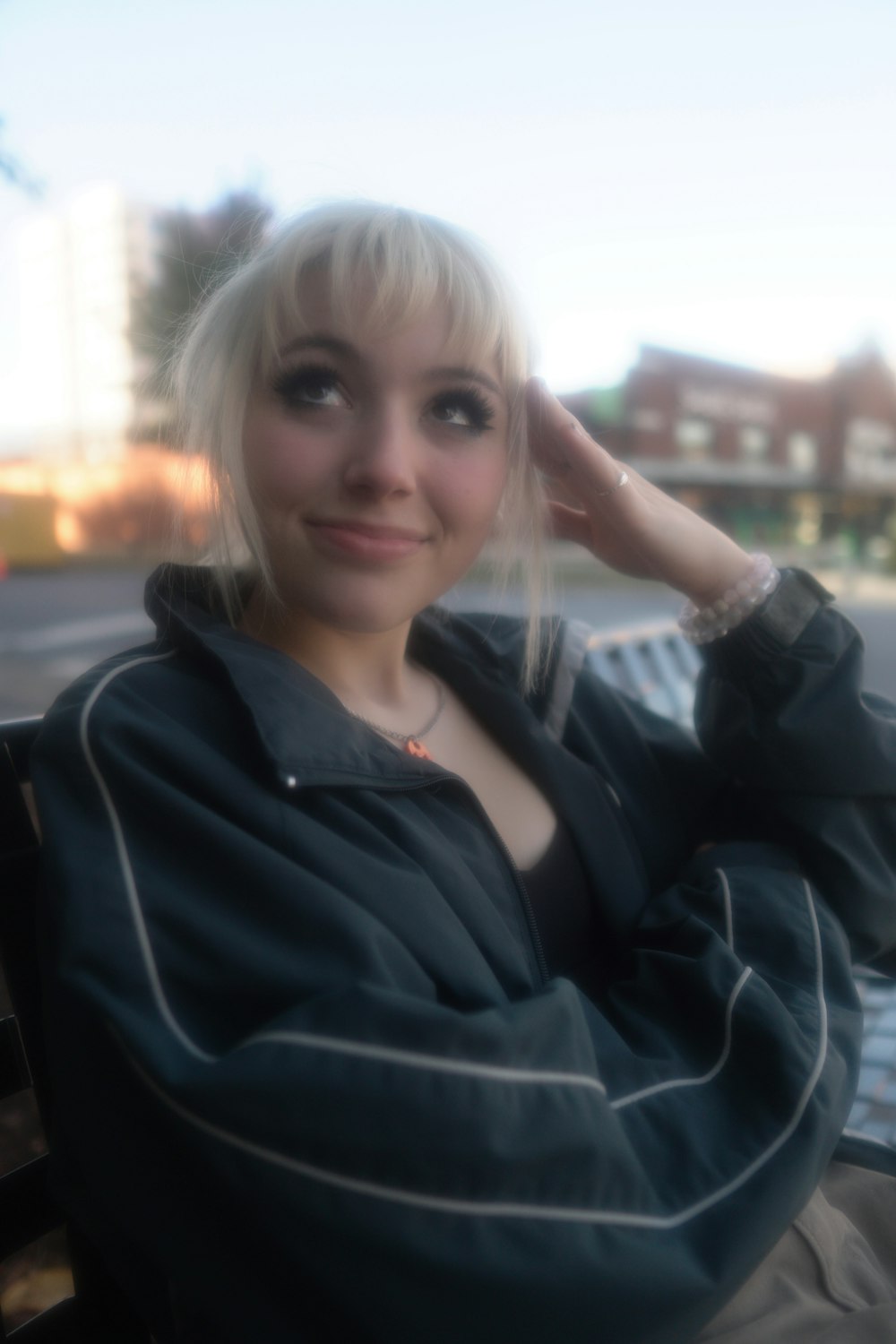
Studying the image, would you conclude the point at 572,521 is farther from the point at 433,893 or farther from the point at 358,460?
the point at 433,893

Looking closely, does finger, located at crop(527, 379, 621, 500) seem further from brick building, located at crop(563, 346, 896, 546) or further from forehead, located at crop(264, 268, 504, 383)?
brick building, located at crop(563, 346, 896, 546)

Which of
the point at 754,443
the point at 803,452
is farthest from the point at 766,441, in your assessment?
the point at 803,452

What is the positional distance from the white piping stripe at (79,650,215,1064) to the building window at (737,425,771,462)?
2947 cm

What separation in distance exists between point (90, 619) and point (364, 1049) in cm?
1227

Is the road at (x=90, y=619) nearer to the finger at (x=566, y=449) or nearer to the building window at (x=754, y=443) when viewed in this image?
the finger at (x=566, y=449)

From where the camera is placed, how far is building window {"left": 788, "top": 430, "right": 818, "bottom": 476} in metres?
30.1

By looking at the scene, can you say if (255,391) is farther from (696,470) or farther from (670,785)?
(696,470)

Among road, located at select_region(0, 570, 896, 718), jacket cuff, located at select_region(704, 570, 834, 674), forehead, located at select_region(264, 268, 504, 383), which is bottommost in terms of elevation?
road, located at select_region(0, 570, 896, 718)

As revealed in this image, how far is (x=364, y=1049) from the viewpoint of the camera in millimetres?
827

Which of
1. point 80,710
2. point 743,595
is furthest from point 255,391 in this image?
point 743,595

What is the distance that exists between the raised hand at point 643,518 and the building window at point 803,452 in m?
30.8

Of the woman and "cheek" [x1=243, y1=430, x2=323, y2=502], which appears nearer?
the woman

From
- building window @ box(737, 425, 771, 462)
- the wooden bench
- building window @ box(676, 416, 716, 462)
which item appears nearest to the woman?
the wooden bench

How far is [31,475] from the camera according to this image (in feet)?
64.9
